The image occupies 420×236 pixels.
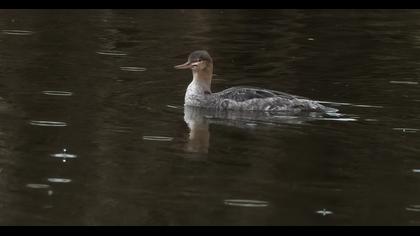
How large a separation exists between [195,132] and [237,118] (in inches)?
54.7

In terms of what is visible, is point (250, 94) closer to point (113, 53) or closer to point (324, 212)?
point (113, 53)

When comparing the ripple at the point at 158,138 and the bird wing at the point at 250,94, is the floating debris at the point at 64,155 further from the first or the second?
the bird wing at the point at 250,94

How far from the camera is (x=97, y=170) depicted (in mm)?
11539

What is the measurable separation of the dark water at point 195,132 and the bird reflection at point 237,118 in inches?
2.1

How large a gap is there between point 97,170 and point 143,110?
349 centimetres

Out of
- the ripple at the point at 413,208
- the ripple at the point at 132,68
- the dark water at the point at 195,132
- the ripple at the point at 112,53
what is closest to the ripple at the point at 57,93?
the dark water at the point at 195,132

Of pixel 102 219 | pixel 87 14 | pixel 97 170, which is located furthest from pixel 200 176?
pixel 87 14

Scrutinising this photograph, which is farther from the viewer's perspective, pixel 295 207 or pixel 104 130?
pixel 104 130

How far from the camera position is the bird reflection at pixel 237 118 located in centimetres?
1445

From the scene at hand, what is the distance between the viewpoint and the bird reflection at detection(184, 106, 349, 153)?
14.5 metres

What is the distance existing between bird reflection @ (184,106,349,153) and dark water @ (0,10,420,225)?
0.17 ft

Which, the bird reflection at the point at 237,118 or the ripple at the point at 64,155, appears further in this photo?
the bird reflection at the point at 237,118

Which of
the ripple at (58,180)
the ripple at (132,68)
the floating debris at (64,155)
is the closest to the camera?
the ripple at (58,180)
